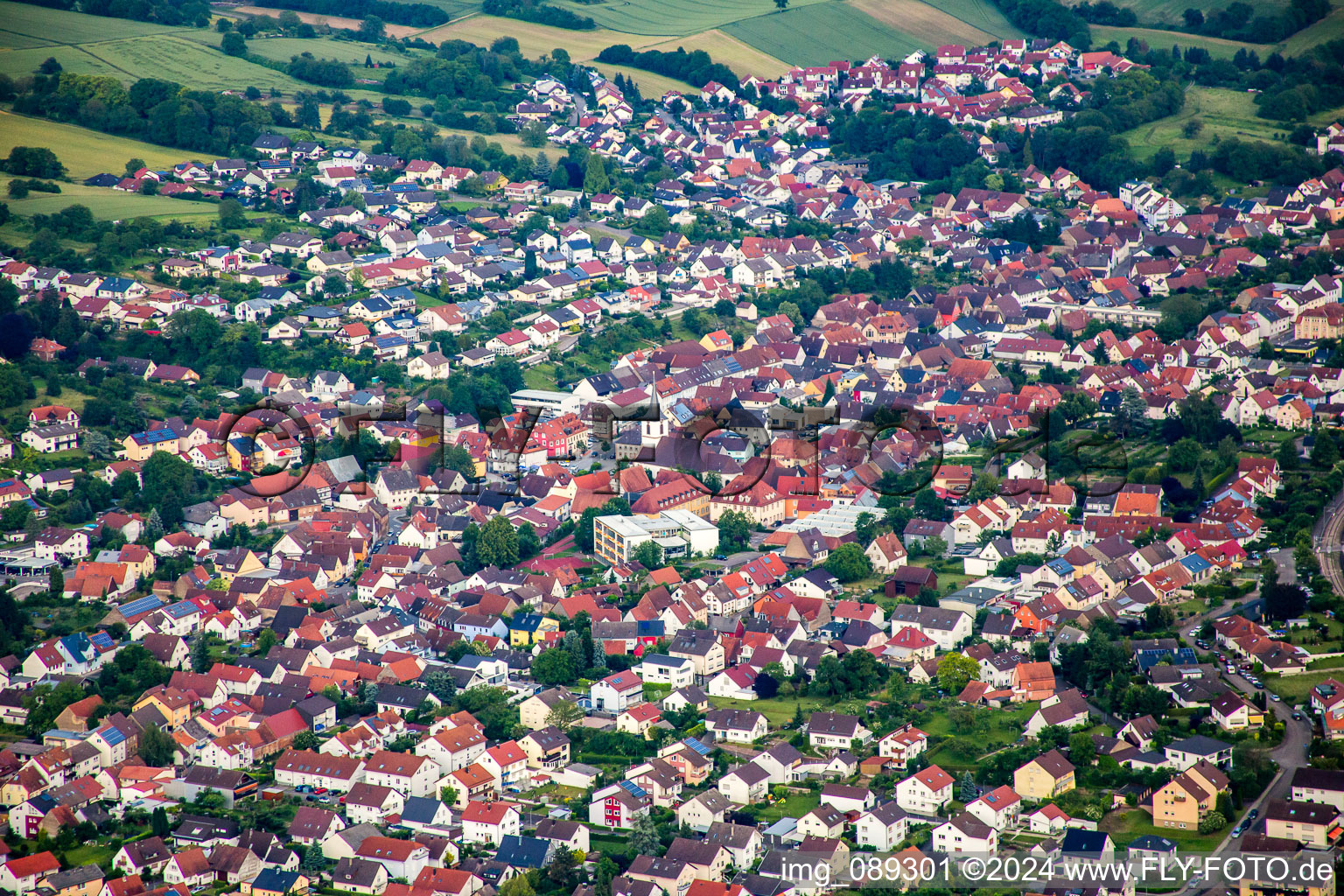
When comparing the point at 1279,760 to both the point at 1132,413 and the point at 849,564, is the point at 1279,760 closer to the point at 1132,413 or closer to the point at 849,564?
the point at 849,564

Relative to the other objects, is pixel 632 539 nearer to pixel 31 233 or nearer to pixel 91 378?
pixel 91 378

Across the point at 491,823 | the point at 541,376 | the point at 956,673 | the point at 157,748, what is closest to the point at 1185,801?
the point at 956,673

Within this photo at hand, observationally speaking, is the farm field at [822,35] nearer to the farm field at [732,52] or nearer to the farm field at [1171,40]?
the farm field at [732,52]

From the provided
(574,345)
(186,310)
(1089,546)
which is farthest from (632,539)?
(186,310)

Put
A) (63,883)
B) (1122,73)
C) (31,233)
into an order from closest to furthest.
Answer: (63,883)
(31,233)
(1122,73)

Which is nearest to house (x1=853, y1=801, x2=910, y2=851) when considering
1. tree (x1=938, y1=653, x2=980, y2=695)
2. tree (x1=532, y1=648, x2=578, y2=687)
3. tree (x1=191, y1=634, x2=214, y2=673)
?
tree (x1=938, y1=653, x2=980, y2=695)

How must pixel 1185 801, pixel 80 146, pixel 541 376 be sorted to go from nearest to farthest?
pixel 1185 801 < pixel 541 376 < pixel 80 146
